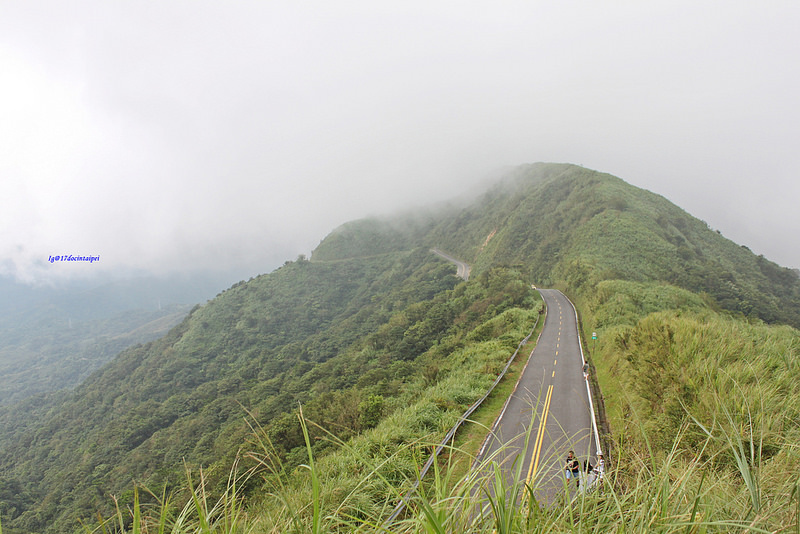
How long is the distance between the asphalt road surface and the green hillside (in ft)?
3.74

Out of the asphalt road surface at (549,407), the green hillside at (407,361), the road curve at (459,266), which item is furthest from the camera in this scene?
the road curve at (459,266)

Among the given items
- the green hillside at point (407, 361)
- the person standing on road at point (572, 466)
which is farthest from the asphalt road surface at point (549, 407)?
the green hillside at point (407, 361)

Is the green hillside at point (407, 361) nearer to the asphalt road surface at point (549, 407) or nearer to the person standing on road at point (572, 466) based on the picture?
the person standing on road at point (572, 466)

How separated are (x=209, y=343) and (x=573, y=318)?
2777 inches

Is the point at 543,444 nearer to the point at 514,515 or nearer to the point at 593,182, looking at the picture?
the point at 514,515

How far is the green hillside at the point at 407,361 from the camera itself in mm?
6859

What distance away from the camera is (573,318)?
30391 millimetres

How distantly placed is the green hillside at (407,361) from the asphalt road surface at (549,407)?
114 cm

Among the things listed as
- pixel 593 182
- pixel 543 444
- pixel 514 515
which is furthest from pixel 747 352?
pixel 593 182

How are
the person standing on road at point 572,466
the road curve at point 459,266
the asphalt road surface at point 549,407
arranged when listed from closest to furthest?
Result: 1. the person standing on road at point 572,466
2. the asphalt road surface at point 549,407
3. the road curve at point 459,266

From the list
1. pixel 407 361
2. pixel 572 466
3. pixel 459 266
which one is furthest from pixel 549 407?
pixel 459 266

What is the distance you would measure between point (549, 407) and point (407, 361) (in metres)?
16.7

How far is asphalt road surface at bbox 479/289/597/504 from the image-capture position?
839 cm

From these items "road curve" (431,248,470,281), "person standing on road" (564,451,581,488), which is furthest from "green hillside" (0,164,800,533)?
"road curve" (431,248,470,281)
